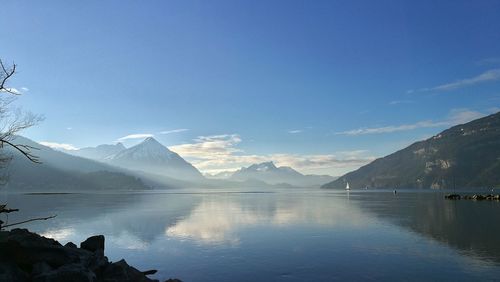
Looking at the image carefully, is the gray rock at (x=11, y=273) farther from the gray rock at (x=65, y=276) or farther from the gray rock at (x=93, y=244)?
the gray rock at (x=93, y=244)

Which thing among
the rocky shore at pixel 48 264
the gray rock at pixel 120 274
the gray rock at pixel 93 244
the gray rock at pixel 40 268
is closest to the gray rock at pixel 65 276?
the rocky shore at pixel 48 264

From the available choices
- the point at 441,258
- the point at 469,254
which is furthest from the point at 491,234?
the point at 441,258

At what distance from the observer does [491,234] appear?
2301 inches

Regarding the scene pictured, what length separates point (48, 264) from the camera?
94.2 ft

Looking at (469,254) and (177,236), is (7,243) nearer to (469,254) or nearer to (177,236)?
(177,236)

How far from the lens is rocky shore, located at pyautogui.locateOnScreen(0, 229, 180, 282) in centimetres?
2419

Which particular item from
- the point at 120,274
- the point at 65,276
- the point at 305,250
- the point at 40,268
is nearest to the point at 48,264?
the point at 40,268

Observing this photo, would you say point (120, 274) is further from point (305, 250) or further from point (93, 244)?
point (305, 250)

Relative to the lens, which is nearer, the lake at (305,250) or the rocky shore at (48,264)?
the rocky shore at (48,264)

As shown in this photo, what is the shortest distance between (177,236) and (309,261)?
2791 cm

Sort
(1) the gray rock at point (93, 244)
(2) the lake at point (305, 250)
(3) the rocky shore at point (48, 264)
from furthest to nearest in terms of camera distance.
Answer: (1) the gray rock at point (93, 244) → (2) the lake at point (305, 250) → (3) the rocky shore at point (48, 264)

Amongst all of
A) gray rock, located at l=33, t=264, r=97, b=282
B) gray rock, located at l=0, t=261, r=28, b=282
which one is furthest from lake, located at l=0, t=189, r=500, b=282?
gray rock, located at l=0, t=261, r=28, b=282

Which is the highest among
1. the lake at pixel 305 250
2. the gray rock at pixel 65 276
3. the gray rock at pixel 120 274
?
the gray rock at pixel 65 276

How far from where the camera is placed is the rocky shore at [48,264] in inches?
953
